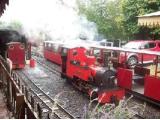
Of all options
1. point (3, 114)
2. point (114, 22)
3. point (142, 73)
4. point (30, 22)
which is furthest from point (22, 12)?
point (3, 114)

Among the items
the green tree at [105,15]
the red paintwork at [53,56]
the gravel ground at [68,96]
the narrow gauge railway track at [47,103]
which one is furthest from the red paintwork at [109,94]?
the green tree at [105,15]

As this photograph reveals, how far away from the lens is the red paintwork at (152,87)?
39.1ft

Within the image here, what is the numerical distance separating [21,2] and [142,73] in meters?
9.94

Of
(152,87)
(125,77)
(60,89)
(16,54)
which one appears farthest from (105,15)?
(152,87)

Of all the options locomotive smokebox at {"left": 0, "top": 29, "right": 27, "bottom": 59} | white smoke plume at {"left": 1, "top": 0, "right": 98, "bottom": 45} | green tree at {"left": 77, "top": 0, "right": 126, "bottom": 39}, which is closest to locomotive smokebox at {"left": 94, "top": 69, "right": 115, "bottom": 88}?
white smoke plume at {"left": 1, "top": 0, "right": 98, "bottom": 45}

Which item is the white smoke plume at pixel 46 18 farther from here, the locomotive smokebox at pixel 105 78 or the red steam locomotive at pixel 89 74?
the locomotive smokebox at pixel 105 78

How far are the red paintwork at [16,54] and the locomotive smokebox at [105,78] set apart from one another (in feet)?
34.9

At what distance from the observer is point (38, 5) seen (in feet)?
78.4

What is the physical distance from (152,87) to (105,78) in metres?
1.88

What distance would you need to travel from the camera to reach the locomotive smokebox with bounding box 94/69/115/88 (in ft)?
39.1

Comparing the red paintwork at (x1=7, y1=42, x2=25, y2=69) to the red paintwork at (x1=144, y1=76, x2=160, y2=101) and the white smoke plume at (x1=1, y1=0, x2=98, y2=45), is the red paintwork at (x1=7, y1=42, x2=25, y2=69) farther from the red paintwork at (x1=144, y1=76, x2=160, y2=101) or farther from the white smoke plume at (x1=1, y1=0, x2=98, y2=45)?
the red paintwork at (x1=144, y1=76, x2=160, y2=101)

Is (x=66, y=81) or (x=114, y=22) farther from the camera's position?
(x=114, y=22)

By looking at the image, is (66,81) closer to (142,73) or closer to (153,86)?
(142,73)

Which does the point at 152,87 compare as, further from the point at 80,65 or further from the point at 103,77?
the point at 80,65
